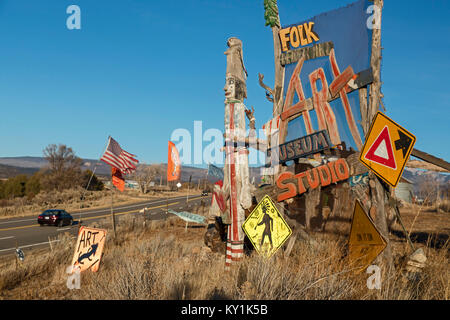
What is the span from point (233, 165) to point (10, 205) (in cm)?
3368

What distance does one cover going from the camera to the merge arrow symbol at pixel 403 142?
15.0 feet

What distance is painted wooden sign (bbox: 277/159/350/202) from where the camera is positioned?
6.38 m

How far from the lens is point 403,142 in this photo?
15.3ft

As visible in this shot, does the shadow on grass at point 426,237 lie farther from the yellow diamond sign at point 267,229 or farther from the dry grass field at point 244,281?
the yellow diamond sign at point 267,229

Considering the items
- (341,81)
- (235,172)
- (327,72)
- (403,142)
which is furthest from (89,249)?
(327,72)

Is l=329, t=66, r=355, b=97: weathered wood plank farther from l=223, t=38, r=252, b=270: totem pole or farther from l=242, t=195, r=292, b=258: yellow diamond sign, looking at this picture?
l=242, t=195, r=292, b=258: yellow diamond sign

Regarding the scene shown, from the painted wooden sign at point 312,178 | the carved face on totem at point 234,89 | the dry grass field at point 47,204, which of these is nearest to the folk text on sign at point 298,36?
the carved face on totem at point 234,89

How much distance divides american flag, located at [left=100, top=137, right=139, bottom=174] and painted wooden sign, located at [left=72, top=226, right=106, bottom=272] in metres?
3.19

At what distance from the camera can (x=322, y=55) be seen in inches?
314

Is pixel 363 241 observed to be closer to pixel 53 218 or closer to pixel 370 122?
pixel 370 122

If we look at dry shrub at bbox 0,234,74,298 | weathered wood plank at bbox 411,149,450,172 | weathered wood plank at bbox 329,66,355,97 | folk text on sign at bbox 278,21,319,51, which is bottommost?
dry shrub at bbox 0,234,74,298

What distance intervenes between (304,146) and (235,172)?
6.51ft

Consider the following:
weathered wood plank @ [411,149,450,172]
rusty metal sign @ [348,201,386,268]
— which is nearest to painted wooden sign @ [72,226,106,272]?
rusty metal sign @ [348,201,386,268]

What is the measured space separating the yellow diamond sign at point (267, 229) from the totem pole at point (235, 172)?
1.96 feet
